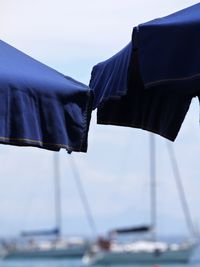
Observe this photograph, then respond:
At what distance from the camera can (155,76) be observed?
13.9ft

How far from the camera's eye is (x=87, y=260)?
181 feet

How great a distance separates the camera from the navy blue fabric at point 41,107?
4402 millimetres

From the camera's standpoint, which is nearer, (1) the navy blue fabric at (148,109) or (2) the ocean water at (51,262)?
(1) the navy blue fabric at (148,109)

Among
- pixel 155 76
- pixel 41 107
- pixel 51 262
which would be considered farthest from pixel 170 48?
pixel 51 262

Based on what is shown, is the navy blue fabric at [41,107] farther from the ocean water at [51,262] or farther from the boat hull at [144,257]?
the ocean water at [51,262]

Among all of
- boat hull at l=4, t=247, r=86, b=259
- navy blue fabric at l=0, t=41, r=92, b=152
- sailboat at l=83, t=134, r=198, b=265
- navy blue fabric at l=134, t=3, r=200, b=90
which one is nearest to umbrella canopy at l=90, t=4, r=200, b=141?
navy blue fabric at l=134, t=3, r=200, b=90

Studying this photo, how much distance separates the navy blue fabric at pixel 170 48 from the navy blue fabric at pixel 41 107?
641 mm

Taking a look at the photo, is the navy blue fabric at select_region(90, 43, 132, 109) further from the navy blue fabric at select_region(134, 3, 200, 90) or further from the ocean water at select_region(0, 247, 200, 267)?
the ocean water at select_region(0, 247, 200, 267)

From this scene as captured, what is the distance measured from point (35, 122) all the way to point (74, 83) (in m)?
0.50

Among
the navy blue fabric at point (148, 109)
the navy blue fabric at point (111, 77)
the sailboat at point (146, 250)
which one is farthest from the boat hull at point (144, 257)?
the navy blue fabric at point (111, 77)

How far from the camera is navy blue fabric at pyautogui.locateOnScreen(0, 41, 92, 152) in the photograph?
4.40 metres

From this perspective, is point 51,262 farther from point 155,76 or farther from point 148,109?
point 155,76

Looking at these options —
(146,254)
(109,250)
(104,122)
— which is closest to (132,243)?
(109,250)

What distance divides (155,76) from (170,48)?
18 cm
